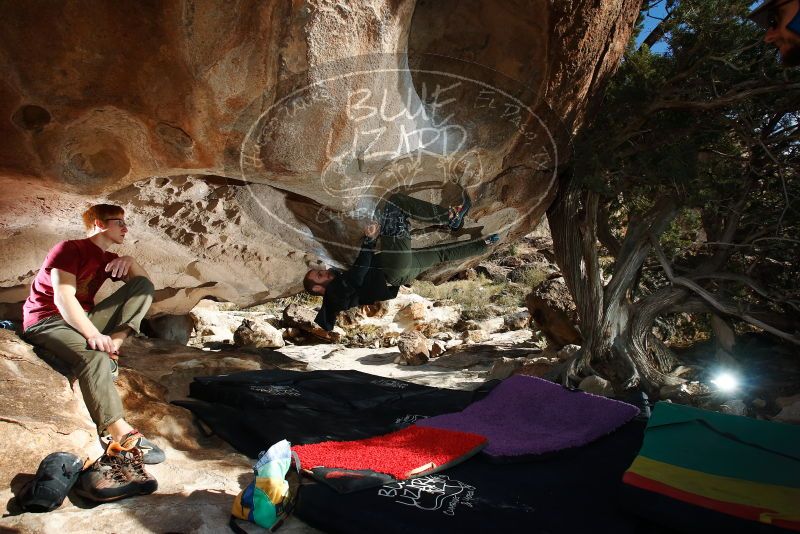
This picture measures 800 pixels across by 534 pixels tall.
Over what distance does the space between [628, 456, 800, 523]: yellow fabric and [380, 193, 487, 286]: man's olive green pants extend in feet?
9.67

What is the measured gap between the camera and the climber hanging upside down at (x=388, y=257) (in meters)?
4.86

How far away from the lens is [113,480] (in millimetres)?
2328

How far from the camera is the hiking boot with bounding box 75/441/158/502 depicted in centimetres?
228

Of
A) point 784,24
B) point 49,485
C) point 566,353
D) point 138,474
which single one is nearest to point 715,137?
point 566,353

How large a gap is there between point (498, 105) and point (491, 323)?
754 cm

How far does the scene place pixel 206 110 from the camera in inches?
133

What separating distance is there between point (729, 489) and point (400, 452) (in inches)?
56.2

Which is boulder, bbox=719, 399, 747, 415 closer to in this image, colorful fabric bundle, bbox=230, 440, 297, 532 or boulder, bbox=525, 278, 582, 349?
boulder, bbox=525, 278, 582, 349

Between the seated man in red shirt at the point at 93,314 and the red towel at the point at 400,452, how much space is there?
2.90ft

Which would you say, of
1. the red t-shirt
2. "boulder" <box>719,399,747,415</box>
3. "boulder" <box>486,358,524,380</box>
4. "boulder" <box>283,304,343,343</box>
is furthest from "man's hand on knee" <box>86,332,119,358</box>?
"boulder" <box>283,304,343,343</box>

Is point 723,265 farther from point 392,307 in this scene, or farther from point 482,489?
point 392,307

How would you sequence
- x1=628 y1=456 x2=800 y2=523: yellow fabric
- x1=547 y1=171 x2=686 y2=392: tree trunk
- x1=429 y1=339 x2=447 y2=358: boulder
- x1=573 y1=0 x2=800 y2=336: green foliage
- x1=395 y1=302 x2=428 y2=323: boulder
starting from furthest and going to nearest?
x1=395 y1=302 x2=428 y2=323: boulder
x1=429 y1=339 x2=447 y2=358: boulder
x1=547 y1=171 x2=686 y2=392: tree trunk
x1=573 y1=0 x2=800 y2=336: green foliage
x1=628 y1=456 x2=800 y2=523: yellow fabric

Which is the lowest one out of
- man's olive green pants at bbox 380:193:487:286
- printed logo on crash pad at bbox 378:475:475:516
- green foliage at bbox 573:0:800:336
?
printed logo on crash pad at bbox 378:475:475:516

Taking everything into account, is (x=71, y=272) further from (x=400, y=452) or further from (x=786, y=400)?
(x=786, y=400)
